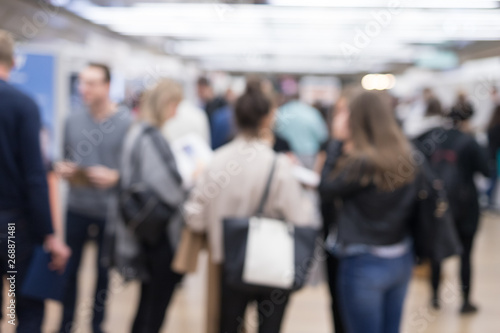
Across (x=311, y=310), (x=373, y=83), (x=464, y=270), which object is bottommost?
(x=311, y=310)

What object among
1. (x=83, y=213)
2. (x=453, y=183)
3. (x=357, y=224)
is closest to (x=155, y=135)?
(x=83, y=213)

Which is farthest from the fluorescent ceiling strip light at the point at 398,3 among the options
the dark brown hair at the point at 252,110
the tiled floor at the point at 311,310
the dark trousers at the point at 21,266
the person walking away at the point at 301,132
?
the dark trousers at the point at 21,266

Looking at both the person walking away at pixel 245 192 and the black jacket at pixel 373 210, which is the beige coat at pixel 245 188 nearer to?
the person walking away at pixel 245 192

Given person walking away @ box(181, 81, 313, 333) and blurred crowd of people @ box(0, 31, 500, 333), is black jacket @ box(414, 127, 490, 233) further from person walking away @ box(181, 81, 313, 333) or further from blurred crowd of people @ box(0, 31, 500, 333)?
person walking away @ box(181, 81, 313, 333)

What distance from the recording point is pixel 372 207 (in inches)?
95.3

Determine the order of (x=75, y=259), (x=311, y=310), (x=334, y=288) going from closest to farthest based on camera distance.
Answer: (x=334, y=288), (x=75, y=259), (x=311, y=310)

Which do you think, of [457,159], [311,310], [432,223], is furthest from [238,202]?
[457,159]

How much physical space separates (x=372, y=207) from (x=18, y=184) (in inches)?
58.2

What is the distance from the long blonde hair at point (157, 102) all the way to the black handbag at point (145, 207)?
16 cm

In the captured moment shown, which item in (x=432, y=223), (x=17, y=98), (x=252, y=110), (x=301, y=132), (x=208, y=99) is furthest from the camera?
(x=208, y=99)

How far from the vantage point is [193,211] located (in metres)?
2.68

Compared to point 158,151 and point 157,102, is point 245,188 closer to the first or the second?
point 158,151

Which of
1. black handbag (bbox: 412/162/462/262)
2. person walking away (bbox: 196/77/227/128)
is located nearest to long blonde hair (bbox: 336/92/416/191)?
black handbag (bbox: 412/162/462/262)

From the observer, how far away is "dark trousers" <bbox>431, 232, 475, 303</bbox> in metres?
4.51
